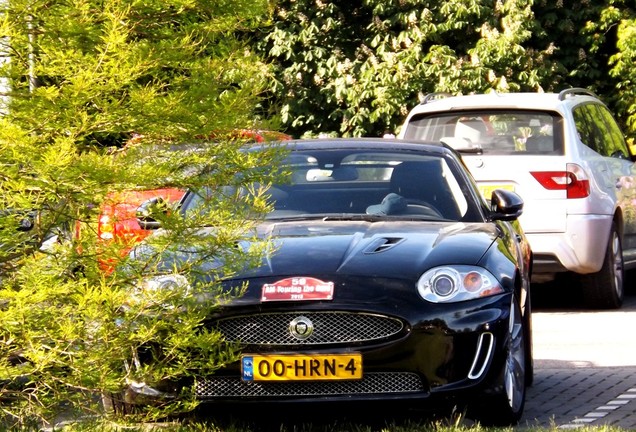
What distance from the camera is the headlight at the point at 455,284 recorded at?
22.7 ft

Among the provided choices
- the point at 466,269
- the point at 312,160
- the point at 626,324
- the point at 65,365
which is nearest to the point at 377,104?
the point at 626,324

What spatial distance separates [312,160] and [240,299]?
2.17 metres

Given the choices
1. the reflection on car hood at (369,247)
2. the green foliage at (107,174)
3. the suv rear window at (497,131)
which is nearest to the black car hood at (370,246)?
the reflection on car hood at (369,247)

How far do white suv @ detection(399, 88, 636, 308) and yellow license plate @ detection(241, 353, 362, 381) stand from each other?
601 cm

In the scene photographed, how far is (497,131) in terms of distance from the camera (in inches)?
512

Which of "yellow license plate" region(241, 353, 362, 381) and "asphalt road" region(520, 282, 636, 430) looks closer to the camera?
"yellow license plate" region(241, 353, 362, 381)

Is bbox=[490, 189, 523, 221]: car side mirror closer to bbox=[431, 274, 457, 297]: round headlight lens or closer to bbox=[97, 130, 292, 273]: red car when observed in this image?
bbox=[431, 274, 457, 297]: round headlight lens

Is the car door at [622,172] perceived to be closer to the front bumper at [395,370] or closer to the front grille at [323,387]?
the front bumper at [395,370]

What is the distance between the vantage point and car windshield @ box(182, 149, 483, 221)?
27.3ft

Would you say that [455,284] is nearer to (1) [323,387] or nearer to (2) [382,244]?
(2) [382,244]

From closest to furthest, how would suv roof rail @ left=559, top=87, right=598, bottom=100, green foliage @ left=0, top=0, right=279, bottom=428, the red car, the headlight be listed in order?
green foliage @ left=0, top=0, right=279, bottom=428 < the red car < the headlight < suv roof rail @ left=559, top=87, right=598, bottom=100

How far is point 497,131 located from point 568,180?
2.53 feet

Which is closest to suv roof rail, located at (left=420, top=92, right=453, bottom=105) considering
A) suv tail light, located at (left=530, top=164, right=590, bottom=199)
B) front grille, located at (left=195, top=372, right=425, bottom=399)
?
suv tail light, located at (left=530, top=164, right=590, bottom=199)

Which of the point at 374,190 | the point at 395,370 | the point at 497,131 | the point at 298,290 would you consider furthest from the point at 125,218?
the point at 497,131
